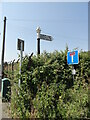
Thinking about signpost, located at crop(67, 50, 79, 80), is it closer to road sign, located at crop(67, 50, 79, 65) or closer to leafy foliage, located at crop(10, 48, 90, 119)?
road sign, located at crop(67, 50, 79, 65)

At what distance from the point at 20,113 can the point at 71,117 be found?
4.66ft

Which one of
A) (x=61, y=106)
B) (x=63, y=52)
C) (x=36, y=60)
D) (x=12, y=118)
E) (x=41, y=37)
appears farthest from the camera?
(x=41, y=37)

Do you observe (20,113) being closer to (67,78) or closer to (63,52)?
(67,78)

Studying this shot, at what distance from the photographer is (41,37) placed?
834 cm

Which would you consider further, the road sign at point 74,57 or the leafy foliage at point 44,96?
the road sign at point 74,57

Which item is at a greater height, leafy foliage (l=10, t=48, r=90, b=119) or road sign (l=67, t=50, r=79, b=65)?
road sign (l=67, t=50, r=79, b=65)

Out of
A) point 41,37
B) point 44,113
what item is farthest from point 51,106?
point 41,37

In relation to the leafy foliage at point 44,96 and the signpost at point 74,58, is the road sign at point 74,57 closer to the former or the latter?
the signpost at point 74,58

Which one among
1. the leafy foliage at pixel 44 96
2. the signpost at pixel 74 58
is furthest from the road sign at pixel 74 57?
the leafy foliage at pixel 44 96

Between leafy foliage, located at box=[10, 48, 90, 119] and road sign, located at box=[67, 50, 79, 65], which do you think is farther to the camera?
road sign, located at box=[67, 50, 79, 65]

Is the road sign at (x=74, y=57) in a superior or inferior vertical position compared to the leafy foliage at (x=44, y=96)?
superior

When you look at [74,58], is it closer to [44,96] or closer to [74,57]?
[74,57]

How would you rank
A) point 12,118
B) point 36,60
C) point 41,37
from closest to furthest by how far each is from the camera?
1. point 12,118
2. point 36,60
3. point 41,37

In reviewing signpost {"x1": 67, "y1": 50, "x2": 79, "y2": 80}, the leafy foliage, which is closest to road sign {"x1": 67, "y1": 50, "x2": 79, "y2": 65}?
signpost {"x1": 67, "y1": 50, "x2": 79, "y2": 80}
